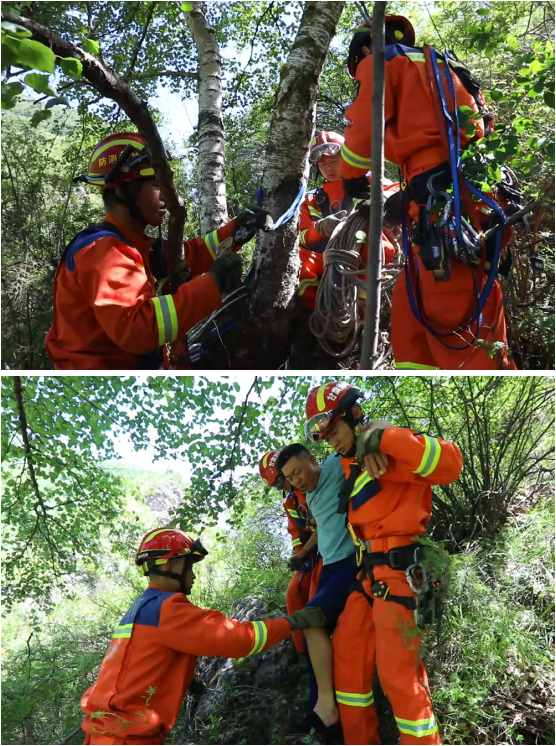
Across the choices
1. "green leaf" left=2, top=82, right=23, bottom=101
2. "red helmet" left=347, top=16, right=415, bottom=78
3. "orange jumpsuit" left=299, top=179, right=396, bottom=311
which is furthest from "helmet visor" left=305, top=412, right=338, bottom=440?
"red helmet" left=347, top=16, right=415, bottom=78

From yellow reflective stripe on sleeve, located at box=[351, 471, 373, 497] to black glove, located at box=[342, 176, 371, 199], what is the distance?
66.2 inches

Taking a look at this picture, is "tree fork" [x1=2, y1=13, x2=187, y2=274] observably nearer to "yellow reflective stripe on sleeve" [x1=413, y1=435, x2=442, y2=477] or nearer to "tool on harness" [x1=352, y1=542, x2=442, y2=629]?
"yellow reflective stripe on sleeve" [x1=413, y1=435, x2=442, y2=477]

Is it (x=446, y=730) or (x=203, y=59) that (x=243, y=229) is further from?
(x=446, y=730)

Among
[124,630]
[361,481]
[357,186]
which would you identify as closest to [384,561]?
[361,481]

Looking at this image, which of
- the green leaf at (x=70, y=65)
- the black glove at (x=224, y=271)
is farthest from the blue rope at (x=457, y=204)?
the green leaf at (x=70, y=65)

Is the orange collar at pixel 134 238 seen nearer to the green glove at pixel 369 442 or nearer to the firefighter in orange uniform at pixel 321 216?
the firefighter in orange uniform at pixel 321 216

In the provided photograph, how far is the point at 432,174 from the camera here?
3721 millimetres

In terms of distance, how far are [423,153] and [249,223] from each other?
1.05 metres

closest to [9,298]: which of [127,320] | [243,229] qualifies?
[243,229]

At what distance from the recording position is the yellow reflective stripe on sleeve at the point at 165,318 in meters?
3.22

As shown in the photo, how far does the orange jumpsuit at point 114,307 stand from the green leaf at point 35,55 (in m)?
1.21

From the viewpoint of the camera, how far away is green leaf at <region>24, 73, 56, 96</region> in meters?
2.29

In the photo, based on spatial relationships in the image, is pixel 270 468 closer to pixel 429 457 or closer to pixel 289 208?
pixel 429 457

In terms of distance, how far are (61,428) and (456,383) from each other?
2.88 meters
